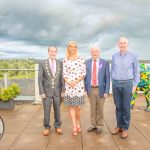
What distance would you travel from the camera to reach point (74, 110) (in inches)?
282

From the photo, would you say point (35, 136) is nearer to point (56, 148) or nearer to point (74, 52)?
point (56, 148)

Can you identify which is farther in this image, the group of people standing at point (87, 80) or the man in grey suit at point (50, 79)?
the man in grey suit at point (50, 79)

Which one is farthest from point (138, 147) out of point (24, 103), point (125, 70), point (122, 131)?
point (24, 103)

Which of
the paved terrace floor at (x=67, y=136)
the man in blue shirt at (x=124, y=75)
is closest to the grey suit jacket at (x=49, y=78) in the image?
the paved terrace floor at (x=67, y=136)

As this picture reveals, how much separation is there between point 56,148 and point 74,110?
3.87 ft

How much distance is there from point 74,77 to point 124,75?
989mm

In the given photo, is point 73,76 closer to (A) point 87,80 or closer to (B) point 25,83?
(A) point 87,80

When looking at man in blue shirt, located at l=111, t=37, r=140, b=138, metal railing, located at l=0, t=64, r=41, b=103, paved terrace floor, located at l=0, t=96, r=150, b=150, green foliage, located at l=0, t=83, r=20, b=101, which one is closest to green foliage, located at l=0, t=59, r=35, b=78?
metal railing, located at l=0, t=64, r=41, b=103

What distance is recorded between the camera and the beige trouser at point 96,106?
7.08 meters

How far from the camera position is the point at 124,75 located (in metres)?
6.63

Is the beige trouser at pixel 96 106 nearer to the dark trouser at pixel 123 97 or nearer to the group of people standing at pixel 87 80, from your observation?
the group of people standing at pixel 87 80

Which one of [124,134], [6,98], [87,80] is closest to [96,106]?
[87,80]

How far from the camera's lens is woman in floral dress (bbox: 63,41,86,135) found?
6.82m

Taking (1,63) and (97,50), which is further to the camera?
(1,63)
